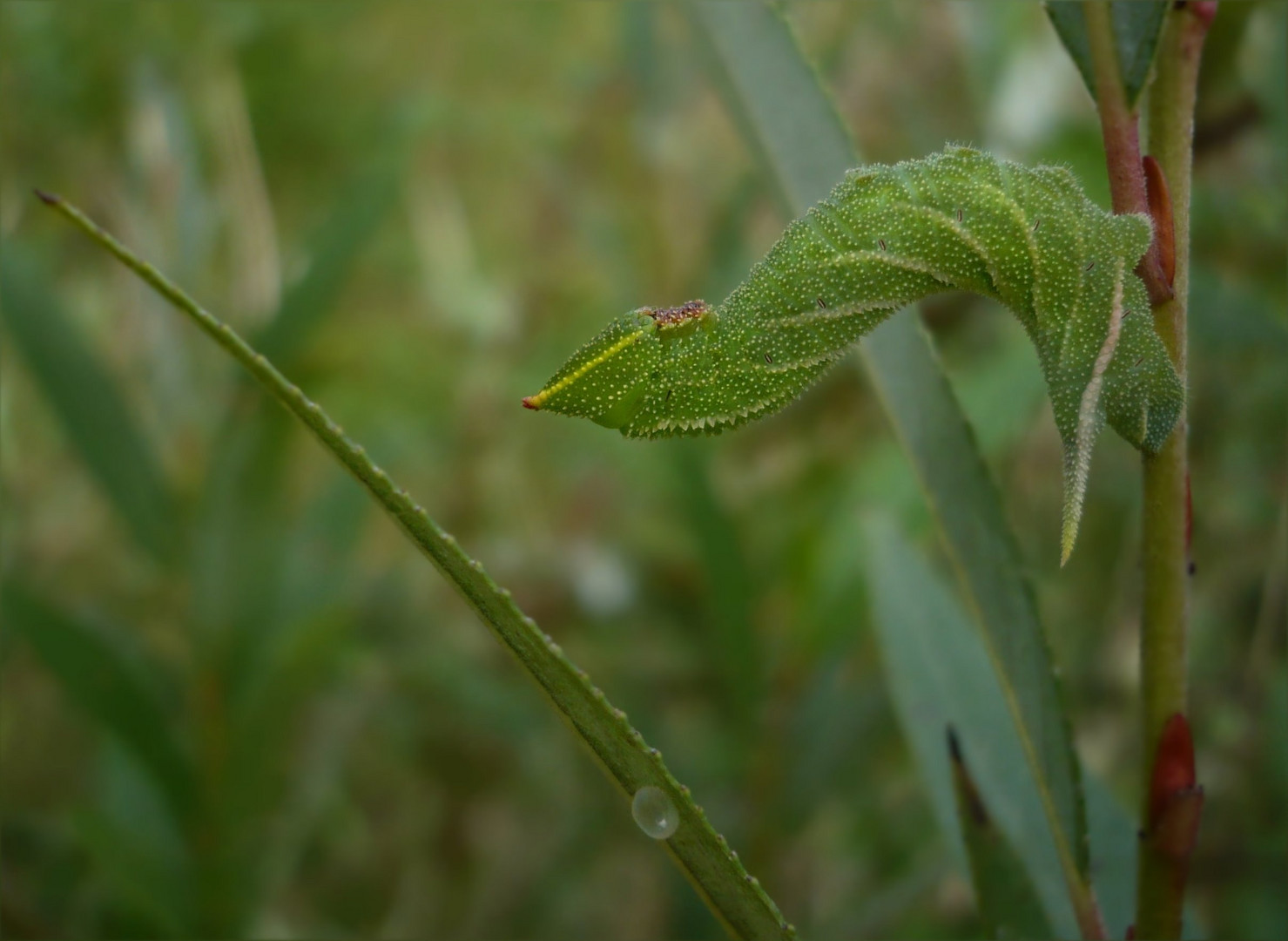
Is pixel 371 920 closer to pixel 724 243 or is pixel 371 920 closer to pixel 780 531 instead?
pixel 780 531

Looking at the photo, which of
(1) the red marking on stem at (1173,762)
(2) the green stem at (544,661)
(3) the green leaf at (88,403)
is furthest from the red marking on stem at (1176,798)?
(3) the green leaf at (88,403)

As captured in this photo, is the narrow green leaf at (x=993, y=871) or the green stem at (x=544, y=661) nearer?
the green stem at (x=544, y=661)

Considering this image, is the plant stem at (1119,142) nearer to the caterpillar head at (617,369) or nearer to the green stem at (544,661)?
the caterpillar head at (617,369)

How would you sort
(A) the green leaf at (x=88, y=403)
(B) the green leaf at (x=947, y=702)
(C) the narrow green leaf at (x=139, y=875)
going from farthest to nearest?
(A) the green leaf at (x=88, y=403) < (C) the narrow green leaf at (x=139, y=875) < (B) the green leaf at (x=947, y=702)

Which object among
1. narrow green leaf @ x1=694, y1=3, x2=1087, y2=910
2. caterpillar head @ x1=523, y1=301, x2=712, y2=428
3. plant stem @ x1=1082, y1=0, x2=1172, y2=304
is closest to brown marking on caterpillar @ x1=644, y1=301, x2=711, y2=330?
caterpillar head @ x1=523, y1=301, x2=712, y2=428


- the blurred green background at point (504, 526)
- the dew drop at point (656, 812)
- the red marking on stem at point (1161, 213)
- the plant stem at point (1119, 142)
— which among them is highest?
the plant stem at point (1119, 142)

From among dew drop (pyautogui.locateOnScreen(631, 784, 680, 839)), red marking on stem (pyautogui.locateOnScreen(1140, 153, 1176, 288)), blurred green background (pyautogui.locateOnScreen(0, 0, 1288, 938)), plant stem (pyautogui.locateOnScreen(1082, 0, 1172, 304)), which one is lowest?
blurred green background (pyautogui.locateOnScreen(0, 0, 1288, 938))

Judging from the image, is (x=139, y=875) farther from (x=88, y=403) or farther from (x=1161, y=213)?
(x=1161, y=213)

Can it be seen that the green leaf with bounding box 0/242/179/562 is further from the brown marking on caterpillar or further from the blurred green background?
the brown marking on caterpillar
